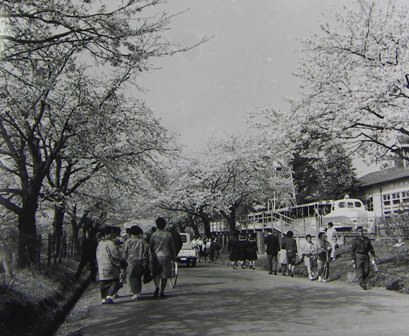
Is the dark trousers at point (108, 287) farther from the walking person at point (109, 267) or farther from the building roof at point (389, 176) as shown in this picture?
the building roof at point (389, 176)

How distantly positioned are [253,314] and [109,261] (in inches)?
153

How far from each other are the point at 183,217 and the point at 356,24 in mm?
43923

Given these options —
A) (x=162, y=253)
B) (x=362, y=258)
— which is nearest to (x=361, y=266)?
(x=362, y=258)

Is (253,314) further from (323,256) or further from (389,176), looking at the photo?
(389,176)

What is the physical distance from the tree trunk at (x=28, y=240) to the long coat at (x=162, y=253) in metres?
5.13

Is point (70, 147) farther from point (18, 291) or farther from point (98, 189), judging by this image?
point (98, 189)

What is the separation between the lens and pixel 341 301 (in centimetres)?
1145

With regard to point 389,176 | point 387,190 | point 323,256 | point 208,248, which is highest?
point 389,176

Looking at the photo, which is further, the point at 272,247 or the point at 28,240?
the point at 272,247

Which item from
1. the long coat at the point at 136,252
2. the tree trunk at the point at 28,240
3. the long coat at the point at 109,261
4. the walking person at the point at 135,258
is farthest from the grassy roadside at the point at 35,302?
the long coat at the point at 136,252

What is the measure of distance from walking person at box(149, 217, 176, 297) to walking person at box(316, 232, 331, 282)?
22.4 feet

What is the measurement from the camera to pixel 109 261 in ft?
38.7

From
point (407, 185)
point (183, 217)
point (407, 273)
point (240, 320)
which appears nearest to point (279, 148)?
point (407, 273)

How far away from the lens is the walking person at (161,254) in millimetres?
12359
